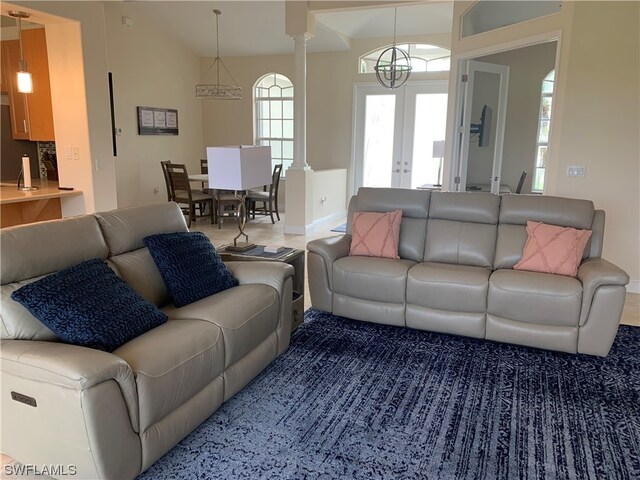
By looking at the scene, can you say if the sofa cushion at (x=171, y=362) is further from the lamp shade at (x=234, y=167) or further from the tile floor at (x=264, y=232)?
the tile floor at (x=264, y=232)

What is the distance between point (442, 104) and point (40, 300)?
7283 mm

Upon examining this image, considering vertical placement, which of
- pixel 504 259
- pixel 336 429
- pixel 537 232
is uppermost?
pixel 537 232

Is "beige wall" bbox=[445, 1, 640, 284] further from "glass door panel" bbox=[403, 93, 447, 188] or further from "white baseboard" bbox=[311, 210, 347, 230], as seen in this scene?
"white baseboard" bbox=[311, 210, 347, 230]

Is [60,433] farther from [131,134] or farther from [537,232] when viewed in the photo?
[131,134]

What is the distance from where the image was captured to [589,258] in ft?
11.3

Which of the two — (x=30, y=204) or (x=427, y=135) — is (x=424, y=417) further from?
(x=427, y=135)

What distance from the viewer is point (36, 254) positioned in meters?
2.16

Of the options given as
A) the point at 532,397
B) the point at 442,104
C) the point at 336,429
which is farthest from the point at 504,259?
the point at 442,104

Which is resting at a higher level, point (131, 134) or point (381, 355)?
point (131, 134)

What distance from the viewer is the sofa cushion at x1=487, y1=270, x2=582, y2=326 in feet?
9.93

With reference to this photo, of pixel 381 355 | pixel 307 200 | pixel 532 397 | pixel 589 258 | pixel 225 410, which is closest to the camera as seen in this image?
pixel 225 410

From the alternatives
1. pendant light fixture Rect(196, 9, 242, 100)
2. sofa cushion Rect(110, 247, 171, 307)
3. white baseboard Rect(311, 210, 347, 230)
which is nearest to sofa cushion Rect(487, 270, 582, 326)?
sofa cushion Rect(110, 247, 171, 307)

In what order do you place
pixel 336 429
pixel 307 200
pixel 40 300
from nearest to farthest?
1. pixel 40 300
2. pixel 336 429
3. pixel 307 200

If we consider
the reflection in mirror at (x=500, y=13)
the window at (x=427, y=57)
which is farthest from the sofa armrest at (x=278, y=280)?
the window at (x=427, y=57)
